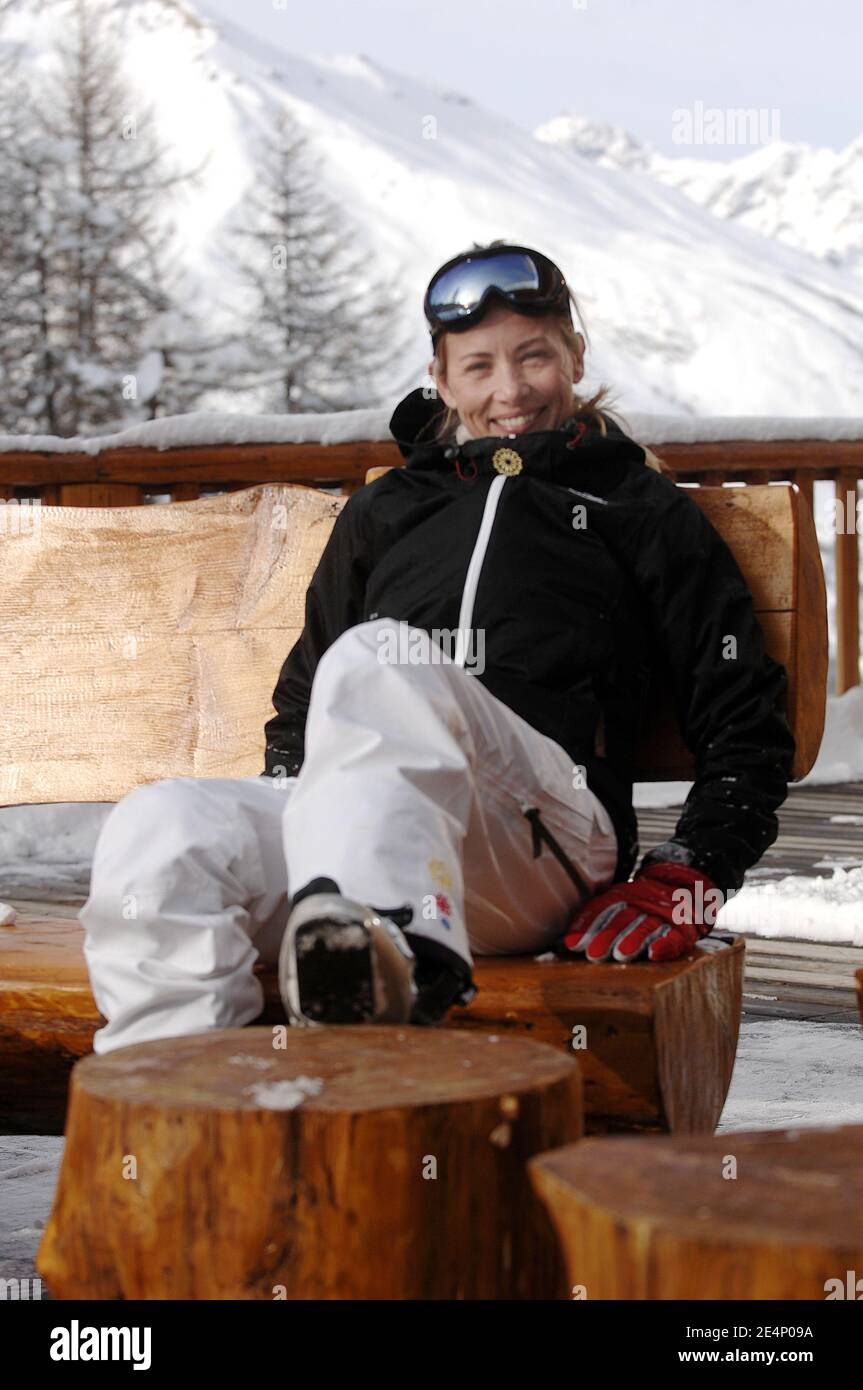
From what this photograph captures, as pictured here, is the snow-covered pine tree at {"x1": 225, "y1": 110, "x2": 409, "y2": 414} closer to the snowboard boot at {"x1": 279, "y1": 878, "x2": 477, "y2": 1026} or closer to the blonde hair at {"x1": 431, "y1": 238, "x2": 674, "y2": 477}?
the blonde hair at {"x1": 431, "y1": 238, "x2": 674, "y2": 477}

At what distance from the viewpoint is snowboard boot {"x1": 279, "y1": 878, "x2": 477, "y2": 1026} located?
5.63 feet

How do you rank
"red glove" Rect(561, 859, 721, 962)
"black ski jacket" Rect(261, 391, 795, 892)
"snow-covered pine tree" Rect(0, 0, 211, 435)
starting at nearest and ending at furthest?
"red glove" Rect(561, 859, 721, 962) → "black ski jacket" Rect(261, 391, 795, 892) → "snow-covered pine tree" Rect(0, 0, 211, 435)

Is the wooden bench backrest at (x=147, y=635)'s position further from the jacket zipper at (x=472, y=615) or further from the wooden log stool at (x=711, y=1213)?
the wooden log stool at (x=711, y=1213)

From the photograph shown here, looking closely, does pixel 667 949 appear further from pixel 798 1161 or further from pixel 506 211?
pixel 506 211

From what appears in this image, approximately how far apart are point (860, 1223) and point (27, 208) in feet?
124

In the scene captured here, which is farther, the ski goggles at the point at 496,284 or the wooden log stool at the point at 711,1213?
the ski goggles at the point at 496,284

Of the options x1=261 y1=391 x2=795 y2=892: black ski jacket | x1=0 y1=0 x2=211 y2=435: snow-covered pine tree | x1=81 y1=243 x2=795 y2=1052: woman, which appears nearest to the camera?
x1=81 y1=243 x2=795 y2=1052: woman

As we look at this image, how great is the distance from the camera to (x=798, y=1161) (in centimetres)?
132

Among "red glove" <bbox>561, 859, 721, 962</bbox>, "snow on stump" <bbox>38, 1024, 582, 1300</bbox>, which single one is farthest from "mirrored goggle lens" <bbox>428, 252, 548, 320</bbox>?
"snow on stump" <bbox>38, 1024, 582, 1300</bbox>

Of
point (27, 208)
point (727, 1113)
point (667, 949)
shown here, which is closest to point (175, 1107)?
point (667, 949)

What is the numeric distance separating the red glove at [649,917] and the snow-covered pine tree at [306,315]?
40947 millimetres

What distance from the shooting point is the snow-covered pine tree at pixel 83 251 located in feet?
112

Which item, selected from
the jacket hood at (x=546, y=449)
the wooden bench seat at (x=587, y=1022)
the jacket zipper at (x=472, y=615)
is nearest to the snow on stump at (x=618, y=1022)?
the wooden bench seat at (x=587, y=1022)

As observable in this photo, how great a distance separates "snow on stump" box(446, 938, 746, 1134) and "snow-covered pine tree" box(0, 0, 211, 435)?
3192 cm
